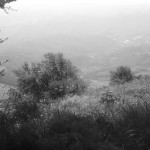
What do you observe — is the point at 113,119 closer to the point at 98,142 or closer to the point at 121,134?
the point at 121,134

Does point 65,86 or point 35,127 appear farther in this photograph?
point 65,86

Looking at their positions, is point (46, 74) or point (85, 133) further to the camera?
point (46, 74)

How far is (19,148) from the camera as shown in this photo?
4688mm

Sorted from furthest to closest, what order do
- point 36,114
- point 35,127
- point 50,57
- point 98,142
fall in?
point 50,57 < point 36,114 < point 35,127 < point 98,142

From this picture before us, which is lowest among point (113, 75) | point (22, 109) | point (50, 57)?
point (113, 75)

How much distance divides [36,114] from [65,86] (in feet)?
78.8

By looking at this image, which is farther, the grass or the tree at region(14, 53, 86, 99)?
the tree at region(14, 53, 86, 99)

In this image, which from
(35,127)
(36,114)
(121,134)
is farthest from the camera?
(36,114)

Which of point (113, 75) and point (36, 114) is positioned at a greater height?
point (36, 114)

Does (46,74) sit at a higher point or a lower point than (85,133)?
lower

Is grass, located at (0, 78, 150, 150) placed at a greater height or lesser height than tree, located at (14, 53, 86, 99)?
greater

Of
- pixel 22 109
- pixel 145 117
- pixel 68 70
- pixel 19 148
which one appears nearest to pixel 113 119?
pixel 145 117

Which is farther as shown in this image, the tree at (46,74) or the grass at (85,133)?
the tree at (46,74)

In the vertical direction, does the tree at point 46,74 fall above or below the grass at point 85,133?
below
